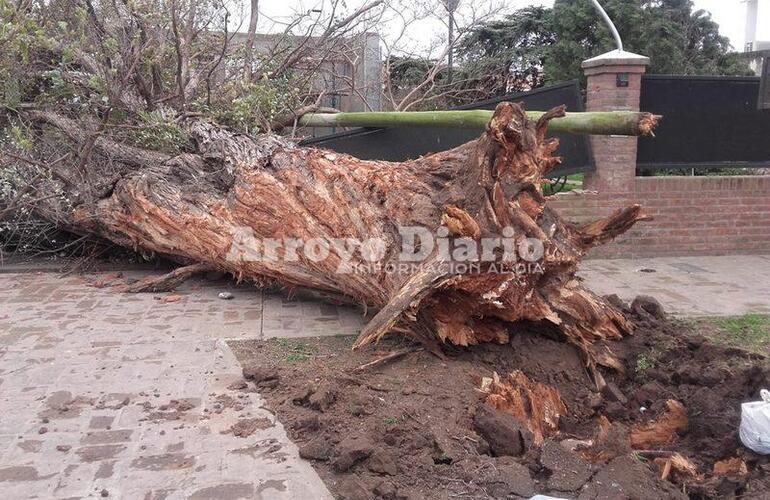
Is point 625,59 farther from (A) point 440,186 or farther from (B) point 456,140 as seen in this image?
(A) point 440,186

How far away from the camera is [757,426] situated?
10.4ft

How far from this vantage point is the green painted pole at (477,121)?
4142mm

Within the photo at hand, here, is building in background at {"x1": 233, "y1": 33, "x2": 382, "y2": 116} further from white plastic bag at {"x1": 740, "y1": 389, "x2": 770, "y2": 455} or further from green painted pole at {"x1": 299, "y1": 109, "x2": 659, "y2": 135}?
white plastic bag at {"x1": 740, "y1": 389, "x2": 770, "y2": 455}

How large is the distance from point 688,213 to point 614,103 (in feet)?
5.47

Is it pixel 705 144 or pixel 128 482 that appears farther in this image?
pixel 705 144

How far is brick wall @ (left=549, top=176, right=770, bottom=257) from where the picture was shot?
26.6 feet

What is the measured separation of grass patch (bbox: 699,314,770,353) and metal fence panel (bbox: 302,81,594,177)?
9.43 ft

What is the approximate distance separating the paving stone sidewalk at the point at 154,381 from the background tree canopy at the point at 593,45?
285 inches

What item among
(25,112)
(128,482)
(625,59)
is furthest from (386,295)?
(25,112)

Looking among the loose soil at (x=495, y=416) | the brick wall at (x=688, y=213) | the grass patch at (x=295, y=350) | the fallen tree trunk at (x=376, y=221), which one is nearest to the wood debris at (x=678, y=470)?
the loose soil at (x=495, y=416)

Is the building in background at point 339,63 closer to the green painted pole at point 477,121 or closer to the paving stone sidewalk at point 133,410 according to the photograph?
the green painted pole at point 477,121

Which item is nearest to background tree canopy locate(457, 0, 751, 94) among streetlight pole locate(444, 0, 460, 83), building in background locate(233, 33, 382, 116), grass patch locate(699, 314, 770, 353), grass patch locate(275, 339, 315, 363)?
streetlight pole locate(444, 0, 460, 83)

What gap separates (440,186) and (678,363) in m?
1.96

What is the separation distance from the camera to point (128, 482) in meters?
3.14
